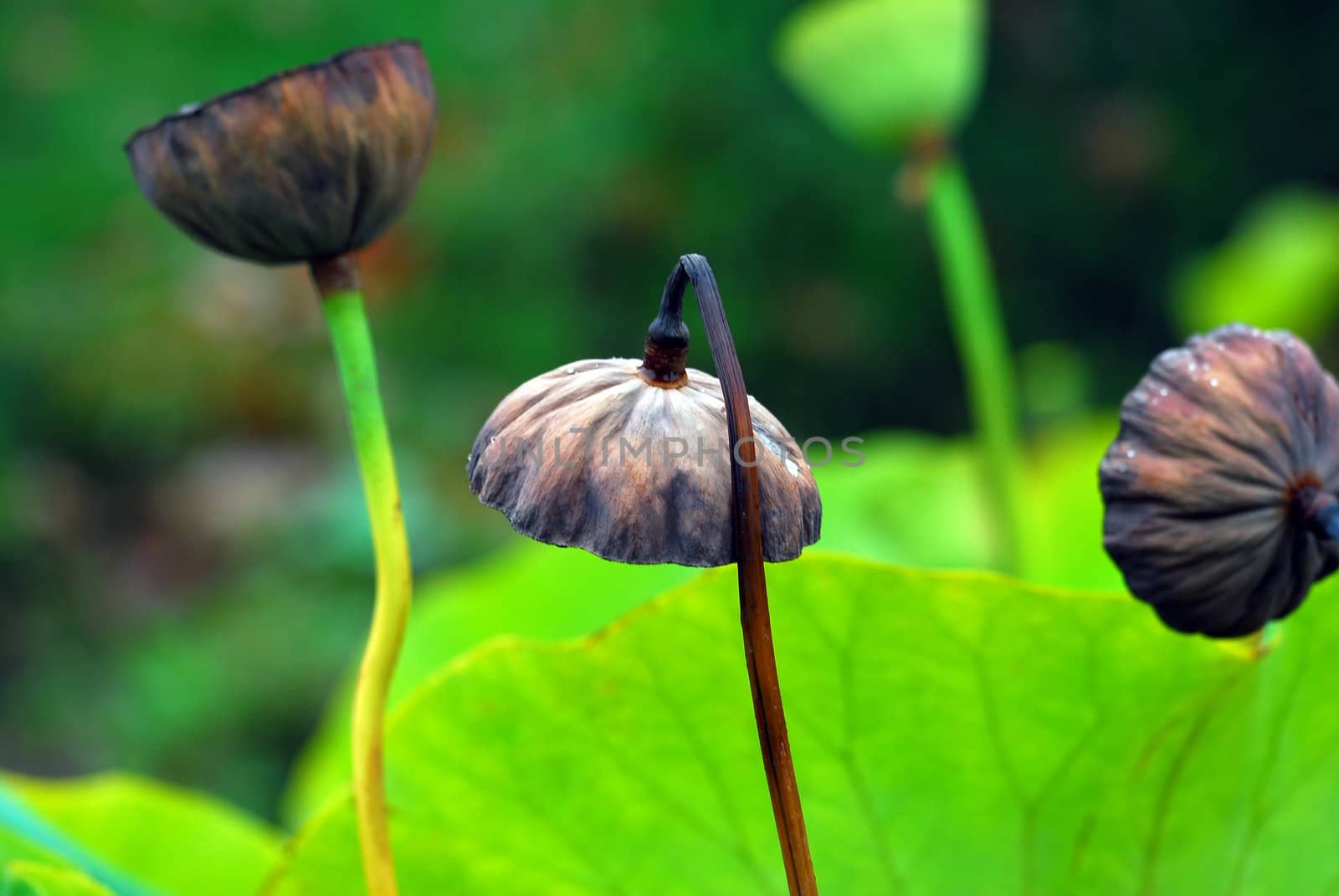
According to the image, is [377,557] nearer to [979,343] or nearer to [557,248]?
[979,343]

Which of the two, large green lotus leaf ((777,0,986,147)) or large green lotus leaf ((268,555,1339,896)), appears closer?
large green lotus leaf ((268,555,1339,896))

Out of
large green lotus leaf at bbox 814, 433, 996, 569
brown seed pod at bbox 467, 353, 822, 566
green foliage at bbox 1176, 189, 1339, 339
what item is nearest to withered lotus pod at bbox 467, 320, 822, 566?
brown seed pod at bbox 467, 353, 822, 566

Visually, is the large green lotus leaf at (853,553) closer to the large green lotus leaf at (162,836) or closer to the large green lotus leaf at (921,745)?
the large green lotus leaf at (162,836)

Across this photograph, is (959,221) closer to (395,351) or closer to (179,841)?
(179,841)

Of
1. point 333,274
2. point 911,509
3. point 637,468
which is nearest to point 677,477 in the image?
point 637,468

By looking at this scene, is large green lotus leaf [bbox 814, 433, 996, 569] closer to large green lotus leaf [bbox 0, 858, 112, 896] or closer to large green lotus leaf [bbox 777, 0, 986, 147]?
large green lotus leaf [bbox 777, 0, 986, 147]

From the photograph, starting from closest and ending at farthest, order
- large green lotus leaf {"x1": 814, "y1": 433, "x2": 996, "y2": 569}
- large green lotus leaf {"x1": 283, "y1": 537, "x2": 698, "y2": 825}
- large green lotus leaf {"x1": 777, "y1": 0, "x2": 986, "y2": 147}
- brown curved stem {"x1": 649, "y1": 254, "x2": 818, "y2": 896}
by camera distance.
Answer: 1. brown curved stem {"x1": 649, "y1": 254, "x2": 818, "y2": 896}
2. large green lotus leaf {"x1": 777, "y1": 0, "x2": 986, "y2": 147}
3. large green lotus leaf {"x1": 283, "y1": 537, "x2": 698, "y2": 825}
4. large green lotus leaf {"x1": 814, "y1": 433, "x2": 996, "y2": 569}

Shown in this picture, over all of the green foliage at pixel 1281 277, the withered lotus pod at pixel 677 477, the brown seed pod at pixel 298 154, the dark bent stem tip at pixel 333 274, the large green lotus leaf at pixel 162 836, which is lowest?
the green foliage at pixel 1281 277

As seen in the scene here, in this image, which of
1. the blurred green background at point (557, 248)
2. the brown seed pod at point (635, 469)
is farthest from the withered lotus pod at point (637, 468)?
the blurred green background at point (557, 248)
